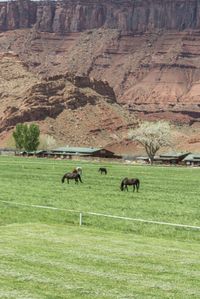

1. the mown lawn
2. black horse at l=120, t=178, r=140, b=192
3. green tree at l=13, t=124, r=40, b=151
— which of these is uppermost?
green tree at l=13, t=124, r=40, b=151

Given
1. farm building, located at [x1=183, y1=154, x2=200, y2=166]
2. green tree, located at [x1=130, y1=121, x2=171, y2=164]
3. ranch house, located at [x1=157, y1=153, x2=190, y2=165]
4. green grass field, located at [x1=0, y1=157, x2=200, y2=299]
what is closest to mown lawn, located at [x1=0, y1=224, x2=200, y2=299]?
green grass field, located at [x1=0, y1=157, x2=200, y2=299]

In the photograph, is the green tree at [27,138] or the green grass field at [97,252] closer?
the green grass field at [97,252]

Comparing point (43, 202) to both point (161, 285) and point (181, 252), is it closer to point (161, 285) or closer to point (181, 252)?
point (181, 252)

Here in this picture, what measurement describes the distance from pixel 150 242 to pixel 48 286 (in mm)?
7136

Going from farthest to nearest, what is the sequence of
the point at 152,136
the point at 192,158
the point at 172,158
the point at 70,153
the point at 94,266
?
the point at 70,153
the point at 152,136
the point at 172,158
the point at 192,158
the point at 94,266

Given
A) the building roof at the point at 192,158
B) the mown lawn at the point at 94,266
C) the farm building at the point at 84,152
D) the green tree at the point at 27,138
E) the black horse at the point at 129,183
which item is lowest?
the mown lawn at the point at 94,266

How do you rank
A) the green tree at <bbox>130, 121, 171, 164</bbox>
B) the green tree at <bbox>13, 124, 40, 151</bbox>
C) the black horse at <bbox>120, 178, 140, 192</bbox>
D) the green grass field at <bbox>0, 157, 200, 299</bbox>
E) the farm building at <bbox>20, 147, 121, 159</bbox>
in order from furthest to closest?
1. the green tree at <bbox>13, 124, 40, 151</bbox>
2. the farm building at <bbox>20, 147, 121, 159</bbox>
3. the green tree at <bbox>130, 121, 171, 164</bbox>
4. the black horse at <bbox>120, 178, 140, 192</bbox>
5. the green grass field at <bbox>0, 157, 200, 299</bbox>

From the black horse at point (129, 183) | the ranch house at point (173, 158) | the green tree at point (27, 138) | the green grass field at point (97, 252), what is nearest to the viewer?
the green grass field at point (97, 252)

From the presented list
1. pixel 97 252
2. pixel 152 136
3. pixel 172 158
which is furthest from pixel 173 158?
pixel 97 252

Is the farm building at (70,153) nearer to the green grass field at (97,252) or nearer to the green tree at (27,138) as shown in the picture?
the green tree at (27,138)

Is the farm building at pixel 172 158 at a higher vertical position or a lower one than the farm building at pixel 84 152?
lower

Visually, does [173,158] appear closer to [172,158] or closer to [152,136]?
[172,158]

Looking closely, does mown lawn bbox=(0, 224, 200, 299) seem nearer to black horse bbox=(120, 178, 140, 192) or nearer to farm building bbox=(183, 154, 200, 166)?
black horse bbox=(120, 178, 140, 192)

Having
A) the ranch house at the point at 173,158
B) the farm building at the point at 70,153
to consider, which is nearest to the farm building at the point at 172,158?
the ranch house at the point at 173,158
